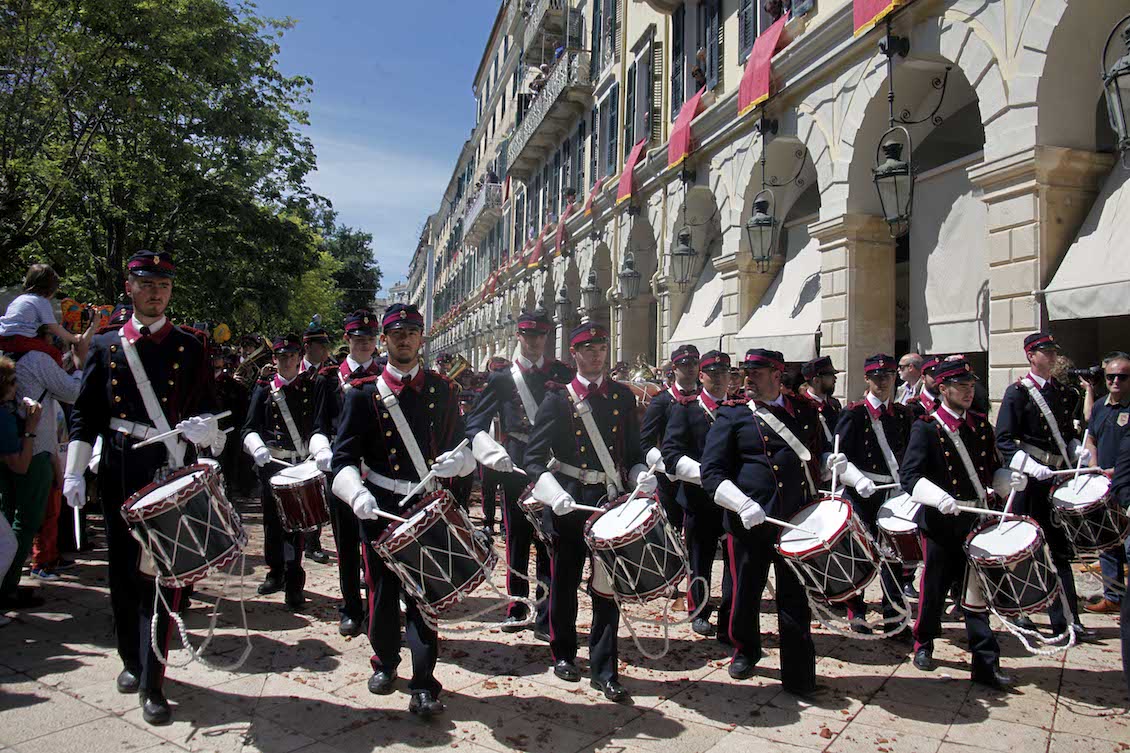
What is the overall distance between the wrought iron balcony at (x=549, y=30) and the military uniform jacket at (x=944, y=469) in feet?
78.8

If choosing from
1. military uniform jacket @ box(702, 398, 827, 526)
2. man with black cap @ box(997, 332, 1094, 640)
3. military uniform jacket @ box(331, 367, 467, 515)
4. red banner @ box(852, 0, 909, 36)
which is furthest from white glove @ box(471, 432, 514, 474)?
red banner @ box(852, 0, 909, 36)

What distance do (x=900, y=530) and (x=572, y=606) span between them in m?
2.51

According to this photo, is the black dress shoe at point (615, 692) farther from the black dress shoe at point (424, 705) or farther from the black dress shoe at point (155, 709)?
the black dress shoe at point (155, 709)

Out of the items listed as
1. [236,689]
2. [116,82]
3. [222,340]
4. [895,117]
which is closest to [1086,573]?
[895,117]

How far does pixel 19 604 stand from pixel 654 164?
15728 millimetres

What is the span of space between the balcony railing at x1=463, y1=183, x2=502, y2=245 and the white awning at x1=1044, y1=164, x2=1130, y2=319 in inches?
1346

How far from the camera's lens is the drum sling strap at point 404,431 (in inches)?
169

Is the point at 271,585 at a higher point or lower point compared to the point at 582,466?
lower

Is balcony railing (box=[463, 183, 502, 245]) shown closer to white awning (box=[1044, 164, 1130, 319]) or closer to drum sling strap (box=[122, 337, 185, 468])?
white awning (box=[1044, 164, 1130, 319])

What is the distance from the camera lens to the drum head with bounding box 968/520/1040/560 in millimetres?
4477

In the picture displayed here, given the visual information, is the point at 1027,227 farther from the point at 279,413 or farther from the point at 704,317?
the point at 704,317

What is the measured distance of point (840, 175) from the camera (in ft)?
38.7

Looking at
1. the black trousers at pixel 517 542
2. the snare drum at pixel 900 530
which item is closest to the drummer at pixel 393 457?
the black trousers at pixel 517 542

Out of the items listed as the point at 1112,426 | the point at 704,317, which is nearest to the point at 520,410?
the point at 1112,426
